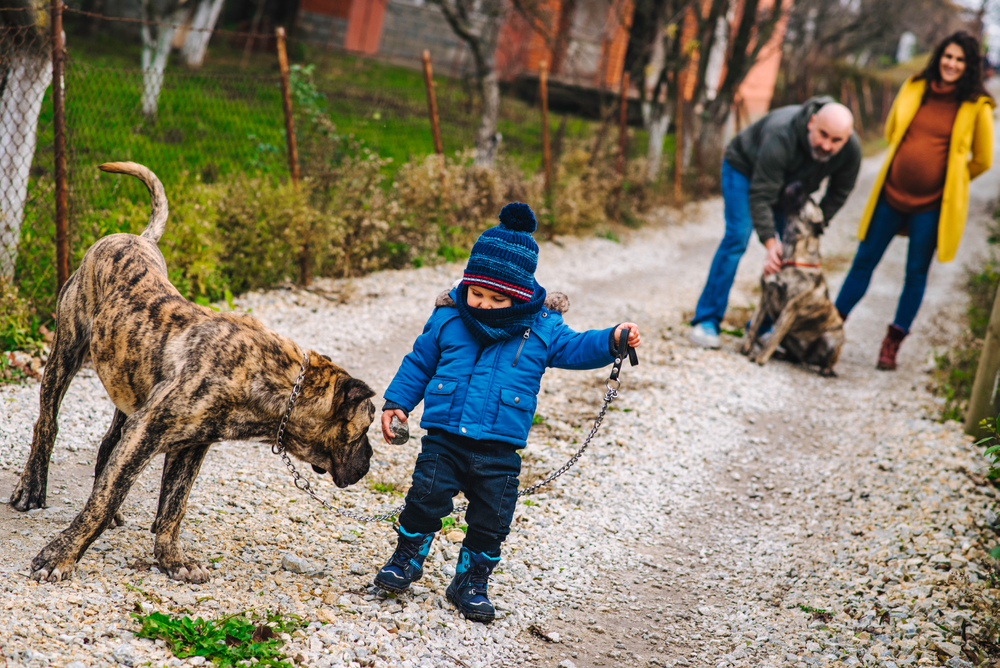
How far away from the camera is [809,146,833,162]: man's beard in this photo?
6.75m

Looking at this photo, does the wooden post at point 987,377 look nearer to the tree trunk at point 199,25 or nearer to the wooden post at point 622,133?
the wooden post at point 622,133

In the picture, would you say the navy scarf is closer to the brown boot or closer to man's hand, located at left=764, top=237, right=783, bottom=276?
man's hand, located at left=764, top=237, right=783, bottom=276

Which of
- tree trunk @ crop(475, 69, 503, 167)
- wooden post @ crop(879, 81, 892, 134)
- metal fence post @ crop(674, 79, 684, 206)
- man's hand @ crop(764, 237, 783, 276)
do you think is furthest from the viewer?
wooden post @ crop(879, 81, 892, 134)

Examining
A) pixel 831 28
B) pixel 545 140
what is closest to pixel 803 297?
pixel 545 140

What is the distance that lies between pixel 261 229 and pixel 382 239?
175cm

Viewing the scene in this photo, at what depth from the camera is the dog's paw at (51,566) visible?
299 centimetres

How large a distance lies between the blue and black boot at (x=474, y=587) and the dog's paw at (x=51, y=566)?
148cm

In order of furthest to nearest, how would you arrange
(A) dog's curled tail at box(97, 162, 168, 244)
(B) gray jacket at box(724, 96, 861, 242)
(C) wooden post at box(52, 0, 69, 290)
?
1. (B) gray jacket at box(724, 96, 861, 242)
2. (C) wooden post at box(52, 0, 69, 290)
3. (A) dog's curled tail at box(97, 162, 168, 244)

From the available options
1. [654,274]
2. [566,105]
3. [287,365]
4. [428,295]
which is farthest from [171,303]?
[566,105]

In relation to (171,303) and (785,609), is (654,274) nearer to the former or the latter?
(785,609)

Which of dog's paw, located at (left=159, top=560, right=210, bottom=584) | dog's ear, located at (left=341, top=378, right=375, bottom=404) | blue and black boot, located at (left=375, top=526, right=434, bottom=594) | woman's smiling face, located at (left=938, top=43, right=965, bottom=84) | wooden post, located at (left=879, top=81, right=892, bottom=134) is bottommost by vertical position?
dog's paw, located at (left=159, top=560, right=210, bottom=584)

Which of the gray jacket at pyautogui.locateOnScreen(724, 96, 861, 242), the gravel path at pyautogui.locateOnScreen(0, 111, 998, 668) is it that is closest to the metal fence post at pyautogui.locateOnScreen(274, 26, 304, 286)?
the gravel path at pyautogui.locateOnScreen(0, 111, 998, 668)

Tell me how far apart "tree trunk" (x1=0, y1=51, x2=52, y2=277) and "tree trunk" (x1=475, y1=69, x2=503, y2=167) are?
671cm

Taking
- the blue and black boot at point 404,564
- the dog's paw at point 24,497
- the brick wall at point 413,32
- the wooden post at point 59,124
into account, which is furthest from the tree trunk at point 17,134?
the brick wall at point 413,32
